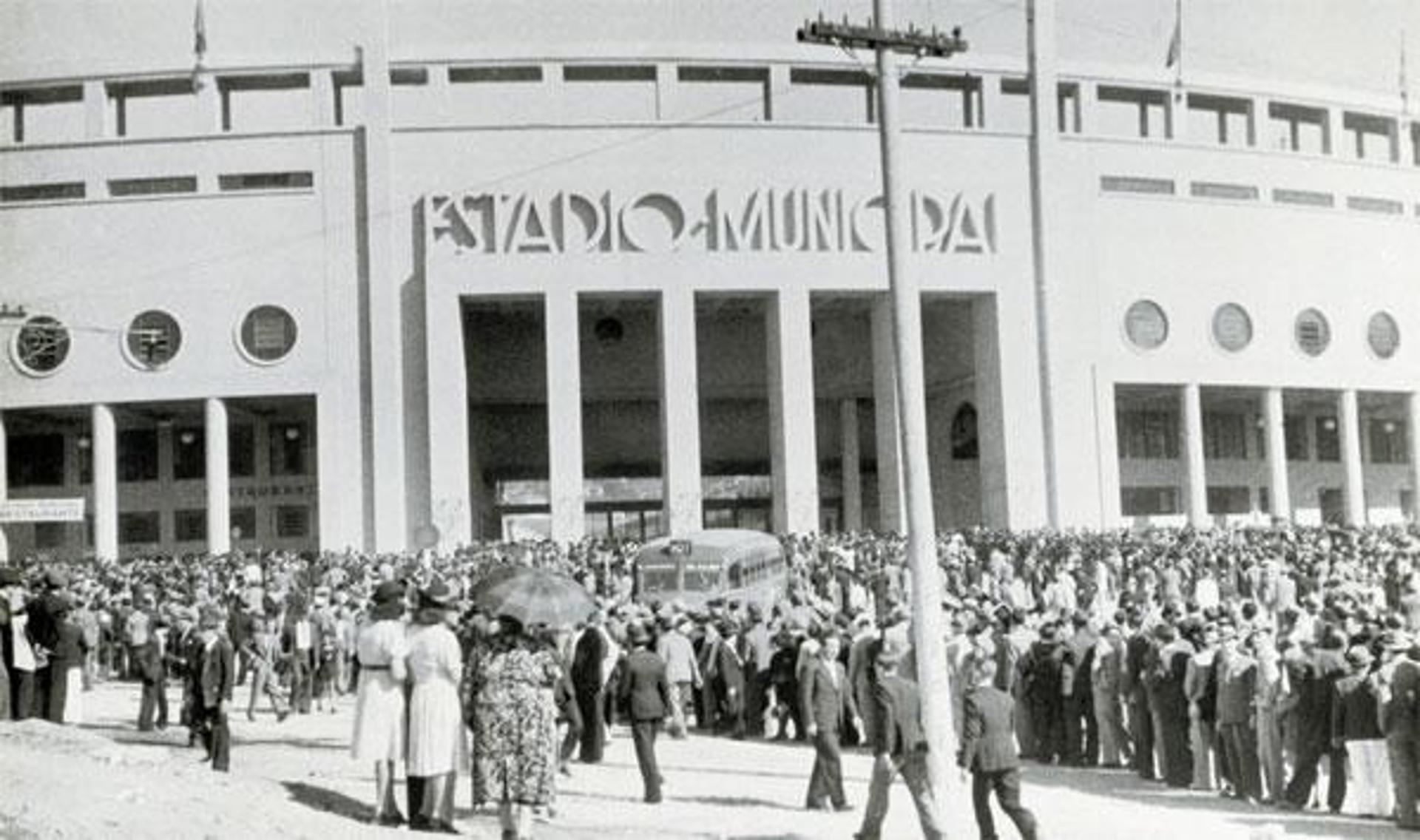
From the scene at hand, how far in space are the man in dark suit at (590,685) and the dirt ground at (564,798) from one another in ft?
0.87

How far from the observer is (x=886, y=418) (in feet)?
159

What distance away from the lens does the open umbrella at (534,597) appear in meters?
13.5

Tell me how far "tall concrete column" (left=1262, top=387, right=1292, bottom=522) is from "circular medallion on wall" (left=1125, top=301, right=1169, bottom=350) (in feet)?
15.1

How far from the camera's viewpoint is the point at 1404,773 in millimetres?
12688

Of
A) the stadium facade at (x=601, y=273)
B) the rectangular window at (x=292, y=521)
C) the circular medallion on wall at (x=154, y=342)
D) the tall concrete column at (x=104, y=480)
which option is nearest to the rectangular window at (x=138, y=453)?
the stadium facade at (x=601, y=273)

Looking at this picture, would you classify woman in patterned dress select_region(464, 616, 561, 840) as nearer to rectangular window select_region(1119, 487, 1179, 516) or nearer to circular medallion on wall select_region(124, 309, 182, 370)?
circular medallion on wall select_region(124, 309, 182, 370)

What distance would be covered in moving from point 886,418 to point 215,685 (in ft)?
116

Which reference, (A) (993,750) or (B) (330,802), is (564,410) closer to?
(B) (330,802)

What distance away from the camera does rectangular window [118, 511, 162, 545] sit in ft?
165

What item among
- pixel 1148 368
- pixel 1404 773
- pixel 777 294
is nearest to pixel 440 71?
pixel 777 294

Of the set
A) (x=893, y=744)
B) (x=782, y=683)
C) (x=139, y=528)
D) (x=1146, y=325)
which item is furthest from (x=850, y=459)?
(x=893, y=744)

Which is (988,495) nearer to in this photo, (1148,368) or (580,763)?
(1148,368)

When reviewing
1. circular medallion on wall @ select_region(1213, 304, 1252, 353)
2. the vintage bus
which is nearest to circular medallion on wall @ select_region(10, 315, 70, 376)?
the vintage bus

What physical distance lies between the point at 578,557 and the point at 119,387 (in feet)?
57.7
